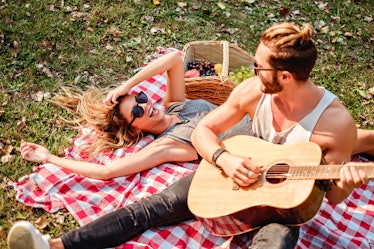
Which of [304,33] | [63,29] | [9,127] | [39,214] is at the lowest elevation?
[39,214]

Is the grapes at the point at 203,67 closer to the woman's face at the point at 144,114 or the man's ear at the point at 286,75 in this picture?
the woman's face at the point at 144,114

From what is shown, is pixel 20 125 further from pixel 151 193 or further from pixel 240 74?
pixel 240 74

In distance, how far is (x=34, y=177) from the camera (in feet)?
15.4

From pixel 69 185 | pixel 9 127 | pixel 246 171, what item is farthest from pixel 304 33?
pixel 9 127

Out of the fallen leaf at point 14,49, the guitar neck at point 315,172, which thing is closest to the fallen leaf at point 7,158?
the fallen leaf at point 14,49

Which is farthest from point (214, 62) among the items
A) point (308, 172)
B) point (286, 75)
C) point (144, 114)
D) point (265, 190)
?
point (308, 172)

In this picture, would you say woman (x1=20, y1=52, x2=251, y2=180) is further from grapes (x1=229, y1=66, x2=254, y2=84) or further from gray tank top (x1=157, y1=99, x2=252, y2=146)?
grapes (x1=229, y1=66, x2=254, y2=84)

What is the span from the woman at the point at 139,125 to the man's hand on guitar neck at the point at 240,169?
63cm

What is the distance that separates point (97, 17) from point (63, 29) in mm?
487

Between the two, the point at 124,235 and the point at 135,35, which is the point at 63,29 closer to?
the point at 135,35

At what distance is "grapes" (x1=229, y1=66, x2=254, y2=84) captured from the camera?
546 centimetres

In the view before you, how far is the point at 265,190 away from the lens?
361cm

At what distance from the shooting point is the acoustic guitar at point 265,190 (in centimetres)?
345

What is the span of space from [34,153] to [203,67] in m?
2.09
